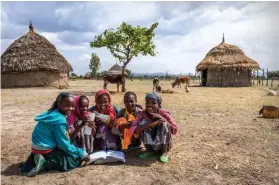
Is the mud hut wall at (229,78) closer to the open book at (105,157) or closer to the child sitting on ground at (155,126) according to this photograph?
the child sitting on ground at (155,126)

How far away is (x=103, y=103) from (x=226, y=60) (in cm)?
2493

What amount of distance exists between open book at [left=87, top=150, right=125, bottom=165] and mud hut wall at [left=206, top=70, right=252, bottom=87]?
2469 centimetres

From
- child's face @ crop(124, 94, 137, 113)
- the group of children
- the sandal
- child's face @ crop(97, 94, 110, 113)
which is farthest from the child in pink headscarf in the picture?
the sandal

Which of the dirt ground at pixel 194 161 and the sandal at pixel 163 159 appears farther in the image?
the sandal at pixel 163 159

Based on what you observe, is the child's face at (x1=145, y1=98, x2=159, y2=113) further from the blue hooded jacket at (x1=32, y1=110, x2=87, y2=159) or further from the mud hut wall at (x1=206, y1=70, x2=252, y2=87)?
the mud hut wall at (x1=206, y1=70, x2=252, y2=87)

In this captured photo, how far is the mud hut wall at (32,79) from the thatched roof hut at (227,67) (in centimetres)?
1420

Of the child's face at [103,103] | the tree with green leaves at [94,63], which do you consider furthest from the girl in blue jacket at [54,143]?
the tree with green leaves at [94,63]

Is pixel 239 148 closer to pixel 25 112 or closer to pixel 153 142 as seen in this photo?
pixel 153 142

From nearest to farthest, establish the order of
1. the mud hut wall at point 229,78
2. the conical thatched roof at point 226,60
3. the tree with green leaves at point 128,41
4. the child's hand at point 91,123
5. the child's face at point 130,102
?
the child's hand at point 91,123, the child's face at point 130,102, the tree with green leaves at point 128,41, the conical thatched roof at point 226,60, the mud hut wall at point 229,78

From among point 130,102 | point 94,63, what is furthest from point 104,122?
point 94,63

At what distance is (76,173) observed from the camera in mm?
3934

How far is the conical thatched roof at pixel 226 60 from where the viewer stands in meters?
26.9

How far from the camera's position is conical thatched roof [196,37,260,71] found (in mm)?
26922

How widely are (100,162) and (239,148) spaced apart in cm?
253
